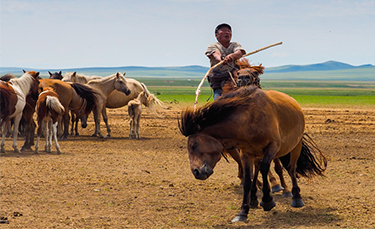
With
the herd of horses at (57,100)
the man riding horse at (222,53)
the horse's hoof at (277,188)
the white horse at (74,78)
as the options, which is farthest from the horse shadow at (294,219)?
the white horse at (74,78)

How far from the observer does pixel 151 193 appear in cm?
719

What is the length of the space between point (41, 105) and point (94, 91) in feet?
15.1

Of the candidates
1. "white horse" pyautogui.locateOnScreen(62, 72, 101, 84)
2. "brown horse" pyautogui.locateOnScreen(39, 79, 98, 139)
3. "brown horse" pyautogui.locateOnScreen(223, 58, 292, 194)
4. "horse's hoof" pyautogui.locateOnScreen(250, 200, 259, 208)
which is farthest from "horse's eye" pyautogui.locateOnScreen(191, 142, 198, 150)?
"white horse" pyautogui.locateOnScreen(62, 72, 101, 84)

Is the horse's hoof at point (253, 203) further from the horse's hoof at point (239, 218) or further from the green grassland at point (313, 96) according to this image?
the green grassland at point (313, 96)

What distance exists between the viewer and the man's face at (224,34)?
7.34 metres

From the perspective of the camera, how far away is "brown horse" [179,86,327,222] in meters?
5.16

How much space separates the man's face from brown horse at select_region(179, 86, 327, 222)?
5.17 feet

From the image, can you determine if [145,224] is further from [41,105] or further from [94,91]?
[94,91]

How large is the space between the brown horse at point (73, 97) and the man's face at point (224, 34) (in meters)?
7.91

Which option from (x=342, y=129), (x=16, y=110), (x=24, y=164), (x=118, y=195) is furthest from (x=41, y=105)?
(x=342, y=129)

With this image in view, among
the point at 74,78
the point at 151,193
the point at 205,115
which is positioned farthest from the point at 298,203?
the point at 74,78

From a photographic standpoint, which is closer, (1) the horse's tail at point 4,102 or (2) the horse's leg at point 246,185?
(2) the horse's leg at point 246,185

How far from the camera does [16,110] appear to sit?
35.9 ft

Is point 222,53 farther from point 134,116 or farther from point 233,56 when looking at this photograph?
point 134,116
